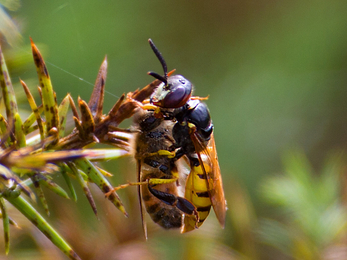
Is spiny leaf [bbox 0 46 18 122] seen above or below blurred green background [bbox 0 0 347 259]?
above

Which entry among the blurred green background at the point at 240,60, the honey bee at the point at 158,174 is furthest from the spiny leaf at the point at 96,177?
the blurred green background at the point at 240,60

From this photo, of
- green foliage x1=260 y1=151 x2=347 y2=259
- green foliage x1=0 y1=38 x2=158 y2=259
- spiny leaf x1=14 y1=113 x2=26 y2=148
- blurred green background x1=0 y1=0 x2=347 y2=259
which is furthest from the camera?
blurred green background x1=0 y1=0 x2=347 y2=259

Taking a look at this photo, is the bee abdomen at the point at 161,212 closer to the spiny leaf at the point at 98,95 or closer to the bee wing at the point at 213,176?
the bee wing at the point at 213,176

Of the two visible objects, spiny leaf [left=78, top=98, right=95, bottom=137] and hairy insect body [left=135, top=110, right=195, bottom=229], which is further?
hairy insect body [left=135, top=110, right=195, bottom=229]

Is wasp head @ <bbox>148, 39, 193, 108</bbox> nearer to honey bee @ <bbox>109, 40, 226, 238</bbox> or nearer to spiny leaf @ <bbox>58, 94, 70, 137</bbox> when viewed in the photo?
honey bee @ <bbox>109, 40, 226, 238</bbox>

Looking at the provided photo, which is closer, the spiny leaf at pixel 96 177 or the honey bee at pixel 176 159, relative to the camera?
the spiny leaf at pixel 96 177

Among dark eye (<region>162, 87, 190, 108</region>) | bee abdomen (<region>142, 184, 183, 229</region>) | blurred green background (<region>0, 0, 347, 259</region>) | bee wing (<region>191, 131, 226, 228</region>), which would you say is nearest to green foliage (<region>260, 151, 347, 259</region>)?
bee wing (<region>191, 131, 226, 228</region>)

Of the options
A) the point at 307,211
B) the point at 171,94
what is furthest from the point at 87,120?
the point at 307,211

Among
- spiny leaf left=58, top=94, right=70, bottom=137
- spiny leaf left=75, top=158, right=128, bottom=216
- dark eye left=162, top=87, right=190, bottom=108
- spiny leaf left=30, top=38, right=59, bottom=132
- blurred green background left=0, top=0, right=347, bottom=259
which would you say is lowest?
blurred green background left=0, top=0, right=347, bottom=259
